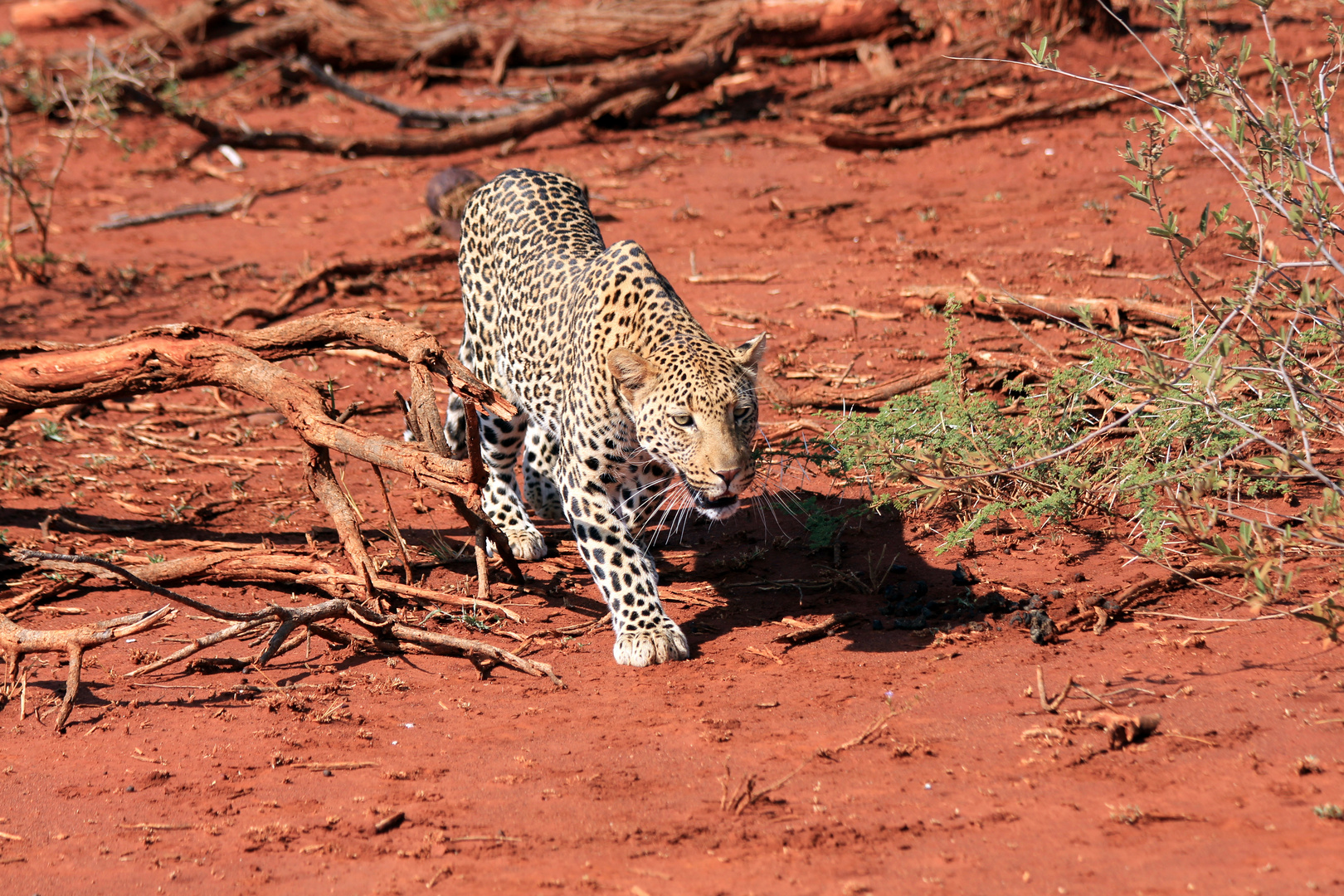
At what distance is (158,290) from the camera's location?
11.7 m

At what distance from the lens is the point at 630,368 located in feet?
18.4

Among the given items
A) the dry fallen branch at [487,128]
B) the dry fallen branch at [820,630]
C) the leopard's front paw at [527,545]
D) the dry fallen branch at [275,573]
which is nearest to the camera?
the dry fallen branch at [820,630]

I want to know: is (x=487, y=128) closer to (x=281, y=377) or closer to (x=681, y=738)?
(x=281, y=377)

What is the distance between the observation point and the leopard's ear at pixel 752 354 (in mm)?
5750

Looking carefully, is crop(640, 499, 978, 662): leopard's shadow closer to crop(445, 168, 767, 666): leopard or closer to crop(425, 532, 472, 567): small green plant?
crop(445, 168, 767, 666): leopard

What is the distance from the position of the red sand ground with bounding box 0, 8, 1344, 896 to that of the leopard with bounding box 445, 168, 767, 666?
15.5 inches

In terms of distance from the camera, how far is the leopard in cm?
548

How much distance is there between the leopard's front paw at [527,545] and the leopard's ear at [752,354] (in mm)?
2355

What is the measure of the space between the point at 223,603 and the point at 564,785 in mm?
2750

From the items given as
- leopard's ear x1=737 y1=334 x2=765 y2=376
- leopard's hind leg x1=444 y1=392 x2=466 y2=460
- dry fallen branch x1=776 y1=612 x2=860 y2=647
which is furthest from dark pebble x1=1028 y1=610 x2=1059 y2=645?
leopard's hind leg x1=444 y1=392 x2=466 y2=460

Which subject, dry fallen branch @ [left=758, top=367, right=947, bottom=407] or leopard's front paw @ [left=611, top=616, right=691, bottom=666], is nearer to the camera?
leopard's front paw @ [left=611, top=616, right=691, bottom=666]

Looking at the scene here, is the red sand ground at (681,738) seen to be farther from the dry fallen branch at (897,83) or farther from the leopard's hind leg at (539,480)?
the dry fallen branch at (897,83)

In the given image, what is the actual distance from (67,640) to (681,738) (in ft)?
8.92

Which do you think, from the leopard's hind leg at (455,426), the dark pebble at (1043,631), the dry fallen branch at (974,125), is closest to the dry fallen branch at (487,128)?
the dry fallen branch at (974,125)
